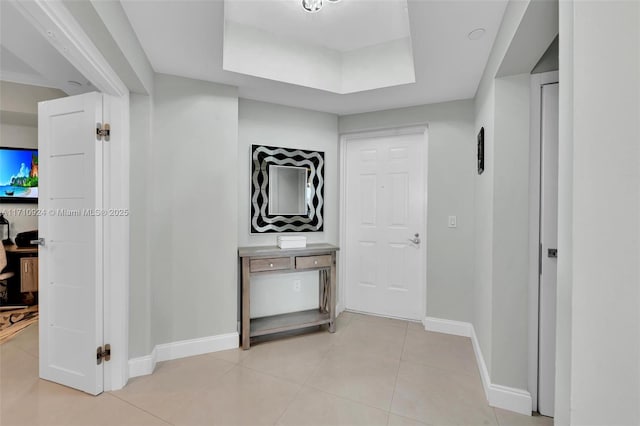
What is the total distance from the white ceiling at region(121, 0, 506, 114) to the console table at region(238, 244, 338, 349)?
1.48m

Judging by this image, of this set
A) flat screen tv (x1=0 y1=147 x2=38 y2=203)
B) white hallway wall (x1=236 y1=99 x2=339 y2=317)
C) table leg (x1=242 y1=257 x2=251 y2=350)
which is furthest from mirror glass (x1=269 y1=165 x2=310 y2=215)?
flat screen tv (x1=0 y1=147 x2=38 y2=203)

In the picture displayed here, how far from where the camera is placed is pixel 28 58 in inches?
83.8

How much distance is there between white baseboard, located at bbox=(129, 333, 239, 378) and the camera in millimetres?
2129

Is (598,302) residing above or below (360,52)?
below

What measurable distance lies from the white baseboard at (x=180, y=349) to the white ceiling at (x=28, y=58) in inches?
85.2

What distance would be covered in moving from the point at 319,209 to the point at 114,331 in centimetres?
205

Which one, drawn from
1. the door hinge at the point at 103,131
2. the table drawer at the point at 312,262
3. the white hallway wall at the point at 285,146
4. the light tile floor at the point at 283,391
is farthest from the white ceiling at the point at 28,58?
the table drawer at the point at 312,262

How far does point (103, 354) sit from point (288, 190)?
1.99 meters

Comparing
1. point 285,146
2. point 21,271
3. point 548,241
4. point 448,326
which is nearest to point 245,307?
point 285,146

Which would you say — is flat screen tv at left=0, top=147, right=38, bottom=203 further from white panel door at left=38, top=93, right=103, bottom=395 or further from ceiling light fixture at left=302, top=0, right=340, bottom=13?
ceiling light fixture at left=302, top=0, right=340, bottom=13

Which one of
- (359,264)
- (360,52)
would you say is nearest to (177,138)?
(360,52)

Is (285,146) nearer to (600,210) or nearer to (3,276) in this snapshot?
(600,210)

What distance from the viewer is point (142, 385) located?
201 cm

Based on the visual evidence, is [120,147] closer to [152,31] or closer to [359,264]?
[152,31]
